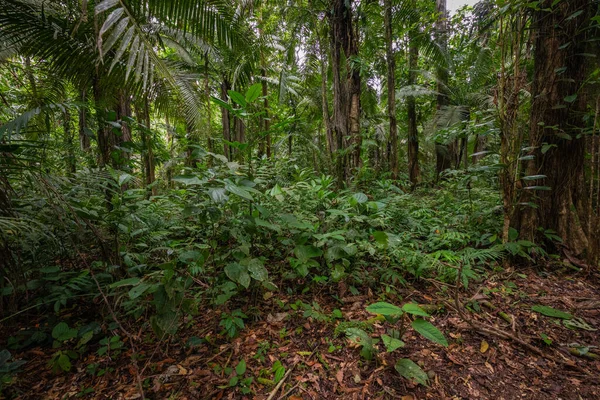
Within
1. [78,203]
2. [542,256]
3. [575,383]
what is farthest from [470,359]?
[78,203]

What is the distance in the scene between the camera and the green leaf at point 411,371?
5.00ft

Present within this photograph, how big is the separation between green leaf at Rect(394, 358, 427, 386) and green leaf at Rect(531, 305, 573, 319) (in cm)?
134

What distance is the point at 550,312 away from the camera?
6.82ft

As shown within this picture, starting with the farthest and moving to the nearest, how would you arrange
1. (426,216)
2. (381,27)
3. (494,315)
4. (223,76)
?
(223,76) → (381,27) → (426,216) → (494,315)

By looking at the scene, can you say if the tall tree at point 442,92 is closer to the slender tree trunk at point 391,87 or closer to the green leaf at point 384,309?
the slender tree trunk at point 391,87

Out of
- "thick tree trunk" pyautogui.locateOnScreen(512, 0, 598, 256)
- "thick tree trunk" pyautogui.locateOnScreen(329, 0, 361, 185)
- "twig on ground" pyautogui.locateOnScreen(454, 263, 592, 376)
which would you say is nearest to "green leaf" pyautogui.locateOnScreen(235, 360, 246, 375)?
"twig on ground" pyautogui.locateOnScreen(454, 263, 592, 376)

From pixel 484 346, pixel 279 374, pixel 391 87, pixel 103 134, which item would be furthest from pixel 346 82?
pixel 279 374

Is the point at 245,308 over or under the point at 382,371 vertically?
over

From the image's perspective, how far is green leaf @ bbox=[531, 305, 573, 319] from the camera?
6.71 ft

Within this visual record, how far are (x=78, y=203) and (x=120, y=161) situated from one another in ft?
1.80

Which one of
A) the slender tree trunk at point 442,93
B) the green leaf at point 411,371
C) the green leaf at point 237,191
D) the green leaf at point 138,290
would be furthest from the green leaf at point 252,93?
the slender tree trunk at point 442,93

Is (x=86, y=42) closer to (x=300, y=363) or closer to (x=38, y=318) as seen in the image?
(x=38, y=318)

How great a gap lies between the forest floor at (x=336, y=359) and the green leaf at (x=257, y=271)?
1.65 feet

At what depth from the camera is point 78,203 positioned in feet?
7.30
